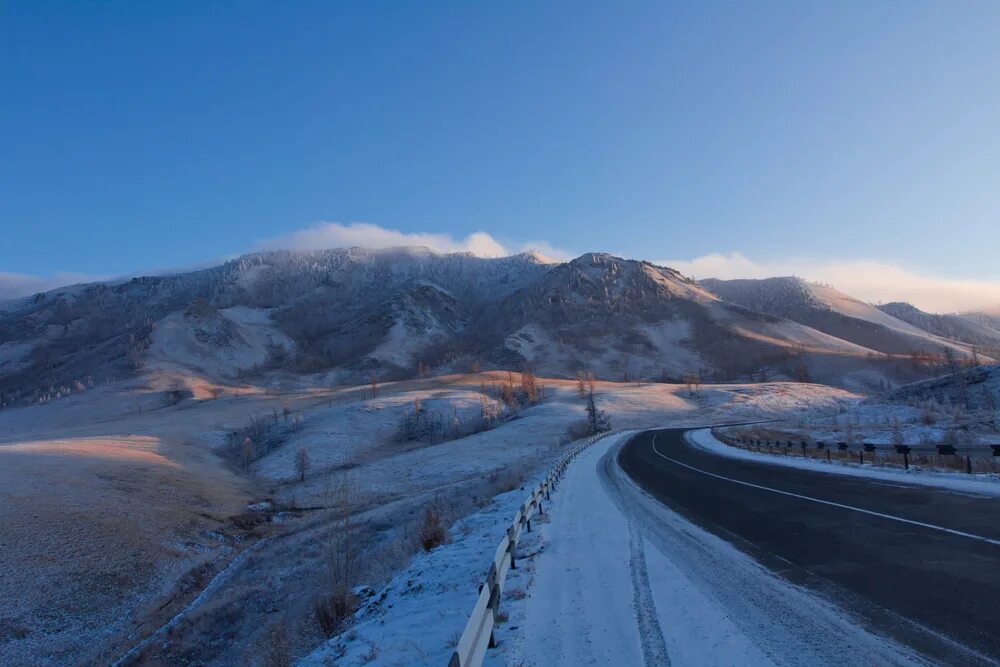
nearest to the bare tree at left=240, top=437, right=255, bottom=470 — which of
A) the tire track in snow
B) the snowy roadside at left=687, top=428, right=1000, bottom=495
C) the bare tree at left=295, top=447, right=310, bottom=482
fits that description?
the bare tree at left=295, top=447, right=310, bottom=482

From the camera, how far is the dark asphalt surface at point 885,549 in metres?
5.48

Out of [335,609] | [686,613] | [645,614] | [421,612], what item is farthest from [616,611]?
[335,609]

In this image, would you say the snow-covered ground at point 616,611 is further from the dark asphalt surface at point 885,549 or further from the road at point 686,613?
the dark asphalt surface at point 885,549

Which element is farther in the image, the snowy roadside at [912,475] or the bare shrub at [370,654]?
the snowy roadside at [912,475]

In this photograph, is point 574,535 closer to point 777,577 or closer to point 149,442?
point 777,577

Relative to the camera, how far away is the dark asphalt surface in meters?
5.48

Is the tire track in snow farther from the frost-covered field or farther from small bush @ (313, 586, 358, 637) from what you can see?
the frost-covered field

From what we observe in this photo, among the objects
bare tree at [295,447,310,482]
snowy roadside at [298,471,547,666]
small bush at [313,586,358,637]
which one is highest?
snowy roadside at [298,471,547,666]

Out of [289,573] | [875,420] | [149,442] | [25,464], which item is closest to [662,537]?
[289,573]

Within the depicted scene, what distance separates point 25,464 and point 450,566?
1648 inches

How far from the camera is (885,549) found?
838cm

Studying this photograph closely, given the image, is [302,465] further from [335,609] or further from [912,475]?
[912,475]

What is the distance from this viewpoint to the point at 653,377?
191125 mm

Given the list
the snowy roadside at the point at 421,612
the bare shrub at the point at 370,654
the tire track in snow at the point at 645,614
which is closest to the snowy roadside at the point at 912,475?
the tire track in snow at the point at 645,614
